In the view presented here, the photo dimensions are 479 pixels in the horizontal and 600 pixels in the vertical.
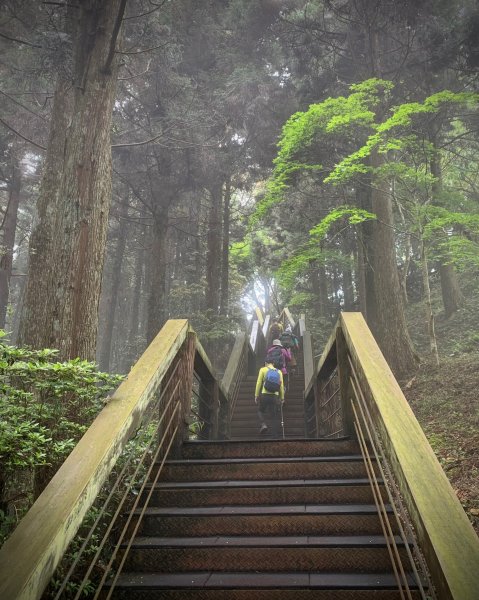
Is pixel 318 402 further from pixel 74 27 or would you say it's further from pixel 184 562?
pixel 74 27

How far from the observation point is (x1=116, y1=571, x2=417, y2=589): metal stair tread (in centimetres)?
247

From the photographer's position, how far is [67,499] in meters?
2.09

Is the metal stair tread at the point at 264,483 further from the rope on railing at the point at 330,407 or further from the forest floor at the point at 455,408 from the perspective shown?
the rope on railing at the point at 330,407

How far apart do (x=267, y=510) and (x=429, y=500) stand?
1.51 m

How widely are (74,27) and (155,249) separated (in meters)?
7.33

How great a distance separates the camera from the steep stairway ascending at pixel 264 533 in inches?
100

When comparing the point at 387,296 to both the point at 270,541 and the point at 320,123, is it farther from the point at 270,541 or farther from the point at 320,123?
the point at 270,541

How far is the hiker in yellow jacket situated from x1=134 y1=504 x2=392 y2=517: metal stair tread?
3.95m

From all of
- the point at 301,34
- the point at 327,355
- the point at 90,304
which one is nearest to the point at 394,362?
the point at 327,355

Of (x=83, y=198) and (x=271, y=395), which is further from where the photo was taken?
(x=271, y=395)

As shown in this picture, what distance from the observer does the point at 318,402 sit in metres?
7.12

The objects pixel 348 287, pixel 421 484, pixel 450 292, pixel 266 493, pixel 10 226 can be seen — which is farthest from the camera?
pixel 348 287

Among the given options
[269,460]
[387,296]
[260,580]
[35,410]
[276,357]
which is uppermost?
[387,296]

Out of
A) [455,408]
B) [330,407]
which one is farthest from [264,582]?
[455,408]
